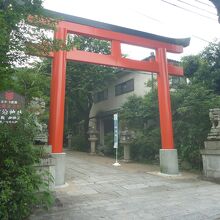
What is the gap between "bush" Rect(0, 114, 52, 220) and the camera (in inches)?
182

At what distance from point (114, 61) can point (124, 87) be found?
A: 1117 centimetres

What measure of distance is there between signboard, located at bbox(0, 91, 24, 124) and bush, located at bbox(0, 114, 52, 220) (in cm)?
16

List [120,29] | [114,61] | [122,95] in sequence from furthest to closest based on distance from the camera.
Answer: [122,95] < [120,29] < [114,61]

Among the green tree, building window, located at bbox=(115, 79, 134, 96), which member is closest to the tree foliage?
building window, located at bbox=(115, 79, 134, 96)

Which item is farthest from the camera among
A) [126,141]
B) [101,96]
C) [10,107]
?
[101,96]

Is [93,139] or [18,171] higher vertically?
[93,139]

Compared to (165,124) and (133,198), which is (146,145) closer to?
(165,124)

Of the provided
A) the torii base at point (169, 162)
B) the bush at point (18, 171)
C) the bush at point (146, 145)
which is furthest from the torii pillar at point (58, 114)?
the bush at point (146, 145)

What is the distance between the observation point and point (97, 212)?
246 inches

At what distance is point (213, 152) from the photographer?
34.6 ft

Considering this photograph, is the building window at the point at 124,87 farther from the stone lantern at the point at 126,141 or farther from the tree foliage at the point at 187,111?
the stone lantern at the point at 126,141

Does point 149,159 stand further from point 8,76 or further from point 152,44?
point 8,76

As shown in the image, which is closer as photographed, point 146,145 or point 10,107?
point 10,107

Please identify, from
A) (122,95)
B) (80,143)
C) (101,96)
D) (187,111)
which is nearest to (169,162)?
(187,111)
